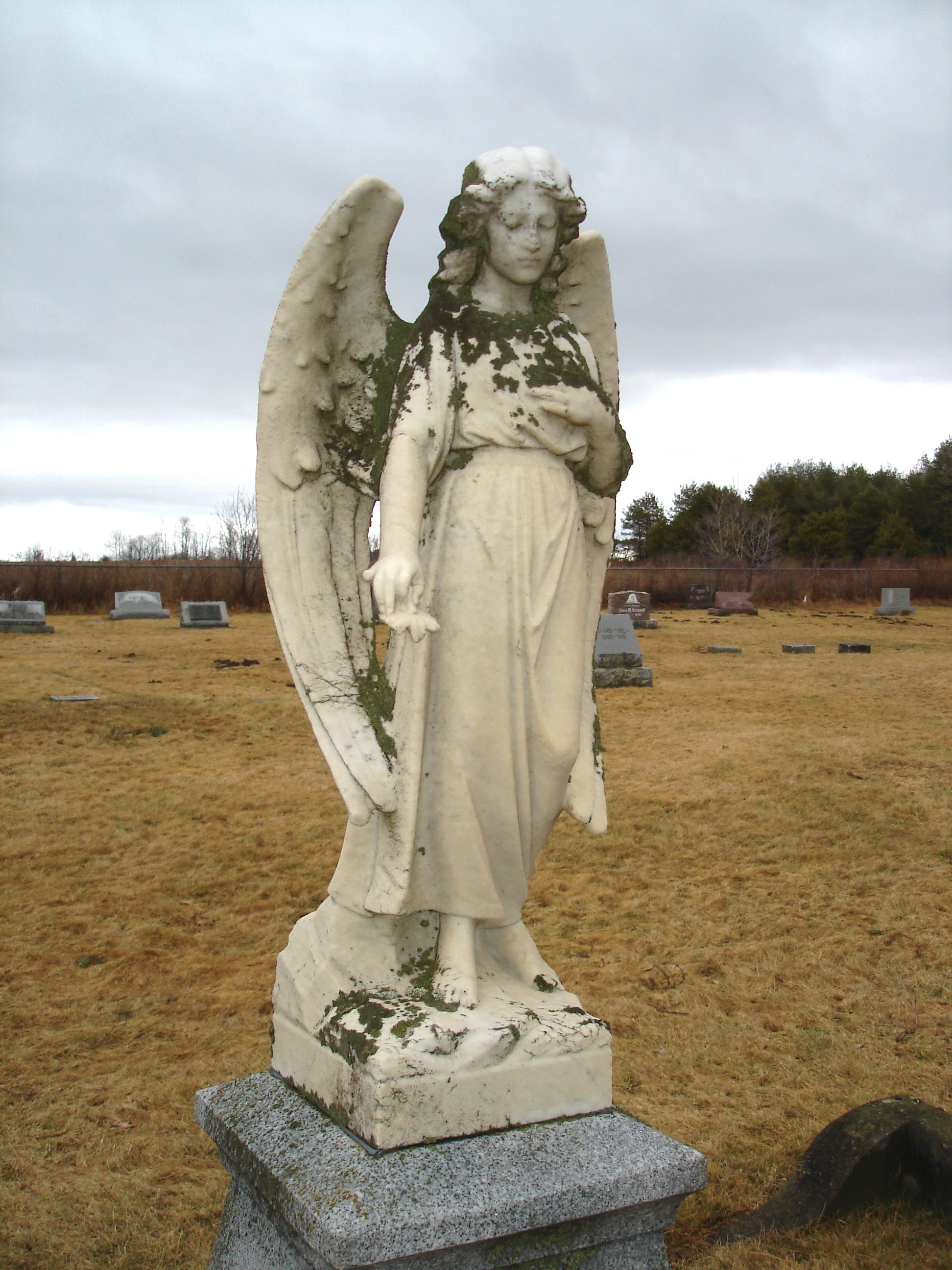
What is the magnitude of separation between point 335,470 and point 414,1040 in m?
1.31

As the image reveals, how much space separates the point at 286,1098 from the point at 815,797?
21.1ft

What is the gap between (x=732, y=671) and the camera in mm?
14852

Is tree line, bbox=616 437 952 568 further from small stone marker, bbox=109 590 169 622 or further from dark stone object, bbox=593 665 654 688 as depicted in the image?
dark stone object, bbox=593 665 654 688

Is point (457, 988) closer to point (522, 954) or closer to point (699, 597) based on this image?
point (522, 954)

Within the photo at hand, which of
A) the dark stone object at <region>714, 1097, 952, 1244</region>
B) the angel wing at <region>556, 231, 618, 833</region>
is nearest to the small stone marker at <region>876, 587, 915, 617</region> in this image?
the dark stone object at <region>714, 1097, 952, 1244</region>

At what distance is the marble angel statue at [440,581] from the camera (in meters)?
2.37

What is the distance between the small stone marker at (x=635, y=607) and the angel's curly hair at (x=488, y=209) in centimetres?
1825

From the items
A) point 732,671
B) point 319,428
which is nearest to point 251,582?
point 732,671

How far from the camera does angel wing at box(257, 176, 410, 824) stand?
7.82 ft

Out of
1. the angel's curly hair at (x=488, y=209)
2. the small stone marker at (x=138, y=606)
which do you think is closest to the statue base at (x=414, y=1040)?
the angel's curly hair at (x=488, y=209)

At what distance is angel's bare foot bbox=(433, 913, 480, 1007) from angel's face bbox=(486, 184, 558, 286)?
4.98 feet

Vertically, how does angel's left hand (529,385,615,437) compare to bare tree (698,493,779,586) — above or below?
below

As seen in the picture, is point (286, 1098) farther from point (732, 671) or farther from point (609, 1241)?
point (732, 671)

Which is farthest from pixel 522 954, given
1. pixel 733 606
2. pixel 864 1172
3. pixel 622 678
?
pixel 733 606
